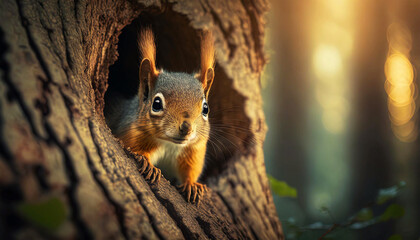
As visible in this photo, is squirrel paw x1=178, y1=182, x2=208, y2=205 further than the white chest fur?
No

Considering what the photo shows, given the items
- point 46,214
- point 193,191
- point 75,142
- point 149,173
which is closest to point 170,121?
point 149,173

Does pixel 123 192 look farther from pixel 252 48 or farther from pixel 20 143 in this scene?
pixel 252 48

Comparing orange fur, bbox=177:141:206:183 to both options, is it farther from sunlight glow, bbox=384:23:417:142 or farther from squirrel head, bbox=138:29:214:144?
sunlight glow, bbox=384:23:417:142

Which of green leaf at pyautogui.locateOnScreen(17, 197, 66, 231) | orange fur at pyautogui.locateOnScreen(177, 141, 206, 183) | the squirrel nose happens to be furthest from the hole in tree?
green leaf at pyautogui.locateOnScreen(17, 197, 66, 231)

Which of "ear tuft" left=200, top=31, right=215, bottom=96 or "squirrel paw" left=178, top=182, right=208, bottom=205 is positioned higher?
"ear tuft" left=200, top=31, right=215, bottom=96

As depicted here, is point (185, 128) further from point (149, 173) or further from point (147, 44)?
point (147, 44)

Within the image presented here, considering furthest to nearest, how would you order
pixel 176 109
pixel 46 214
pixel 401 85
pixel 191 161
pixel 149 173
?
pixel 401 85 → pixel 191 161 → pixel 176 109 → pixel 149 173 → pixel 46 214

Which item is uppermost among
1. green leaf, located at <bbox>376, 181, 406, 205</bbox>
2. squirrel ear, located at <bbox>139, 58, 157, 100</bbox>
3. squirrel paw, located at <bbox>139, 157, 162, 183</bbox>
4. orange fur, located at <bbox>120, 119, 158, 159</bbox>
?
squirrel ear, located at <bbox>139, 58, 157, 100</bbox>

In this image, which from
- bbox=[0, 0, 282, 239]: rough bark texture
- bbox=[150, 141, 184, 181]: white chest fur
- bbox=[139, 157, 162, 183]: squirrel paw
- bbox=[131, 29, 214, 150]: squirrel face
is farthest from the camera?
bbox=[150, 141, 184, 181]: white chest fur

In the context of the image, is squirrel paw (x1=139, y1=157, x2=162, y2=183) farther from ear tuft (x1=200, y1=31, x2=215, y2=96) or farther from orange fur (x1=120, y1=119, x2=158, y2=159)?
ear tuft (x1=200, y1=31, x2=215, y2=96)

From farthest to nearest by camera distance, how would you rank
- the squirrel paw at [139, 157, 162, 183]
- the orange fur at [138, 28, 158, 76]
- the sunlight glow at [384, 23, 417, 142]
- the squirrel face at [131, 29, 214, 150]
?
the sunlight glow at [384, 23, 417, 142] < the orange fur at [138, 28, 158, 76] < the squirrel face at [131, 29, 214, 150] < the squirrel paw at [139, 157, 162, 183]
